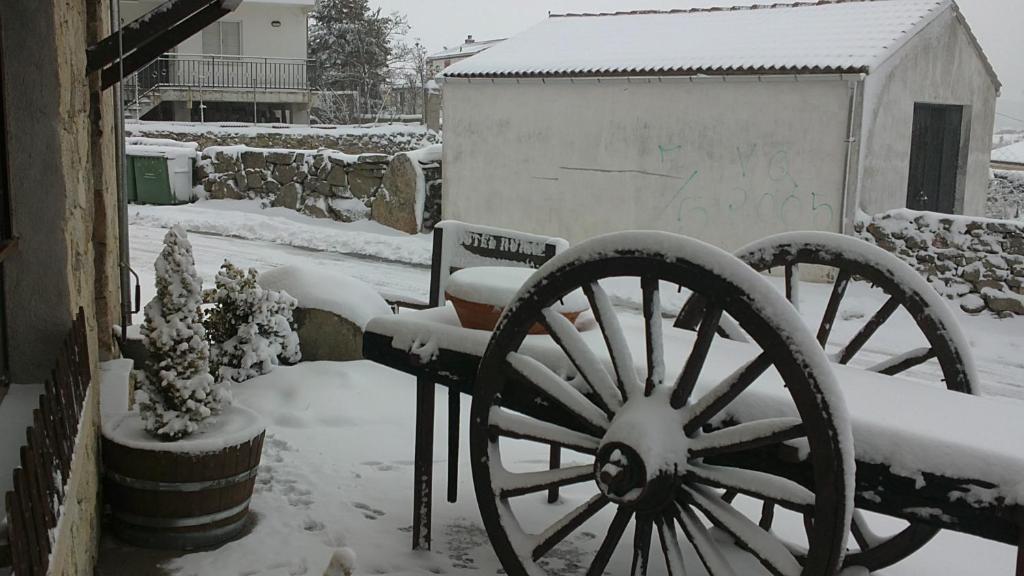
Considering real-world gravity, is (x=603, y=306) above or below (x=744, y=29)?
below

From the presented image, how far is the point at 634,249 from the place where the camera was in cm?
271

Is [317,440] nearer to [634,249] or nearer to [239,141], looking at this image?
[634,249]

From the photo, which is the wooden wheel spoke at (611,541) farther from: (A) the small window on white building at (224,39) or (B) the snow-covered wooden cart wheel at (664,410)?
(A) the small window on white building at (224,39)

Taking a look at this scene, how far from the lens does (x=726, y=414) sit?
8.96ft

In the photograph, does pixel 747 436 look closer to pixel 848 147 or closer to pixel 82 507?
pixel 82 507

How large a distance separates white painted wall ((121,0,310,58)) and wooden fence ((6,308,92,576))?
2797cm

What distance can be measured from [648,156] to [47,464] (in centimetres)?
1091

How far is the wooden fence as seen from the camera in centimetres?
191

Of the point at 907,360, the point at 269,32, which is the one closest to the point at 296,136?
the point at 269,32

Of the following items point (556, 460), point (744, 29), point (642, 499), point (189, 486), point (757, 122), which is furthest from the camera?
point (744, 29)

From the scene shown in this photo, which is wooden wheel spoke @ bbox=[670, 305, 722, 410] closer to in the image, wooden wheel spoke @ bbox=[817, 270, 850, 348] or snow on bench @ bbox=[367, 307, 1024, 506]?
snow on bench @ bbox=[367, 307, 1024, 506]

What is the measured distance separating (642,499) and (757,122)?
964cm

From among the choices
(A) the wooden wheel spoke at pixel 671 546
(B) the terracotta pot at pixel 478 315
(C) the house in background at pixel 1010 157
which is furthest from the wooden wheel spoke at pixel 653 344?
(C) the house in background at pixel 1010 157

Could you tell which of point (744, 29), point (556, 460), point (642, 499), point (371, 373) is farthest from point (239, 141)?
point (642, 499)
